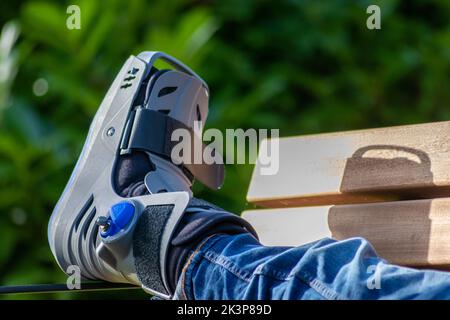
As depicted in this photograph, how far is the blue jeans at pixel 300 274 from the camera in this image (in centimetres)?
108

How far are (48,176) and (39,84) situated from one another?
0.36m

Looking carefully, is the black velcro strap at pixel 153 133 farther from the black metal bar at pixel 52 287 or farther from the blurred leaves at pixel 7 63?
the blurred leaves at pixel 7 63

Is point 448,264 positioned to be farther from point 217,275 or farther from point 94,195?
point 94,195

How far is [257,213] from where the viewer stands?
1.58 metres

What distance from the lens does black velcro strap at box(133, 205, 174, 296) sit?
130cm

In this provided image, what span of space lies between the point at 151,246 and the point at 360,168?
0.39m

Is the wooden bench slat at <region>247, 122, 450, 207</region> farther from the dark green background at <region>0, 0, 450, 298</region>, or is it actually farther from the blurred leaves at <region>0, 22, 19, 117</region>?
the blurred leaves at <region>0, 22, 19, 117</region>

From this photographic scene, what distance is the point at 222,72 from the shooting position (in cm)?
266

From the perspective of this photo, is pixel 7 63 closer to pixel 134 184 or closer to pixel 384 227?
pixel 134 184

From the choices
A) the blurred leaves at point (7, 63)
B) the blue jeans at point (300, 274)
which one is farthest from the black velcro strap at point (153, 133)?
the blurred leaves at point (7, 63)

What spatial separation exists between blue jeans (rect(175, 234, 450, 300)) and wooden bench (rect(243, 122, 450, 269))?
228 millimetres

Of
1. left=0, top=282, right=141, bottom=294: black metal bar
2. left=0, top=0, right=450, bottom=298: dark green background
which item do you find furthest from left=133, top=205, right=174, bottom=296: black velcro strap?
left=0, top=0, right=450, bottom=298: dark green background

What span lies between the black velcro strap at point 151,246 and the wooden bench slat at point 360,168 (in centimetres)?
31

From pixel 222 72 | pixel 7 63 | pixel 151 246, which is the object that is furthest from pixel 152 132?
pixel 222 72
